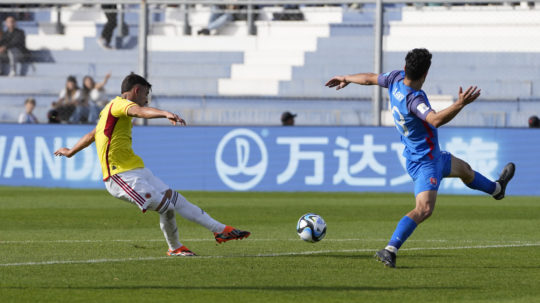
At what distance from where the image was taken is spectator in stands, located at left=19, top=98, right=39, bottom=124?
864 inches

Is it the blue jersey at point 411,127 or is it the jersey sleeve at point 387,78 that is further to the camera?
the jersey sleeve at point 387,78

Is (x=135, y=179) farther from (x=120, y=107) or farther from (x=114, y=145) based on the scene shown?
(x=120, y=107)

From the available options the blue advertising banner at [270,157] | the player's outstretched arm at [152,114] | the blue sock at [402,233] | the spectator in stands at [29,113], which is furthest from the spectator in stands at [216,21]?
the blue sock at [402,233]

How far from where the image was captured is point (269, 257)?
9.12 m

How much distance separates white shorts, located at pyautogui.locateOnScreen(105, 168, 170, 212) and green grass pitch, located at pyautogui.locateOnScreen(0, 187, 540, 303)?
49 centimetres

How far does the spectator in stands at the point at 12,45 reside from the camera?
24.1m

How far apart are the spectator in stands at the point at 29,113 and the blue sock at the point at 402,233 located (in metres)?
14.6

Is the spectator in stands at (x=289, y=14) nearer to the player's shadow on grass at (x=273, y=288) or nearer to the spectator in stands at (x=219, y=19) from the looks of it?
the spectator in stands at (x=219, y=19)

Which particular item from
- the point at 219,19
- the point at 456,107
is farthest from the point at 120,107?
the point at 219,19

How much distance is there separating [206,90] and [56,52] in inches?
178

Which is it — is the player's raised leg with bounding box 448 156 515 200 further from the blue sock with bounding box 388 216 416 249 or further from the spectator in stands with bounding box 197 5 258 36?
the spectator in stands with bounding box 197 5 258 36

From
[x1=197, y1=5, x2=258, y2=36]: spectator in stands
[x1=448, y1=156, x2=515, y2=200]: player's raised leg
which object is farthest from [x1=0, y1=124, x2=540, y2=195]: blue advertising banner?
[x1=448, y1=156, x2=515, y2=200]: player's raised leg

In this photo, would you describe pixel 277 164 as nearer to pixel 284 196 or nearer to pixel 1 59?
pixel 284 196

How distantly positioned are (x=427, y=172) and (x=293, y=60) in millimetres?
18149
